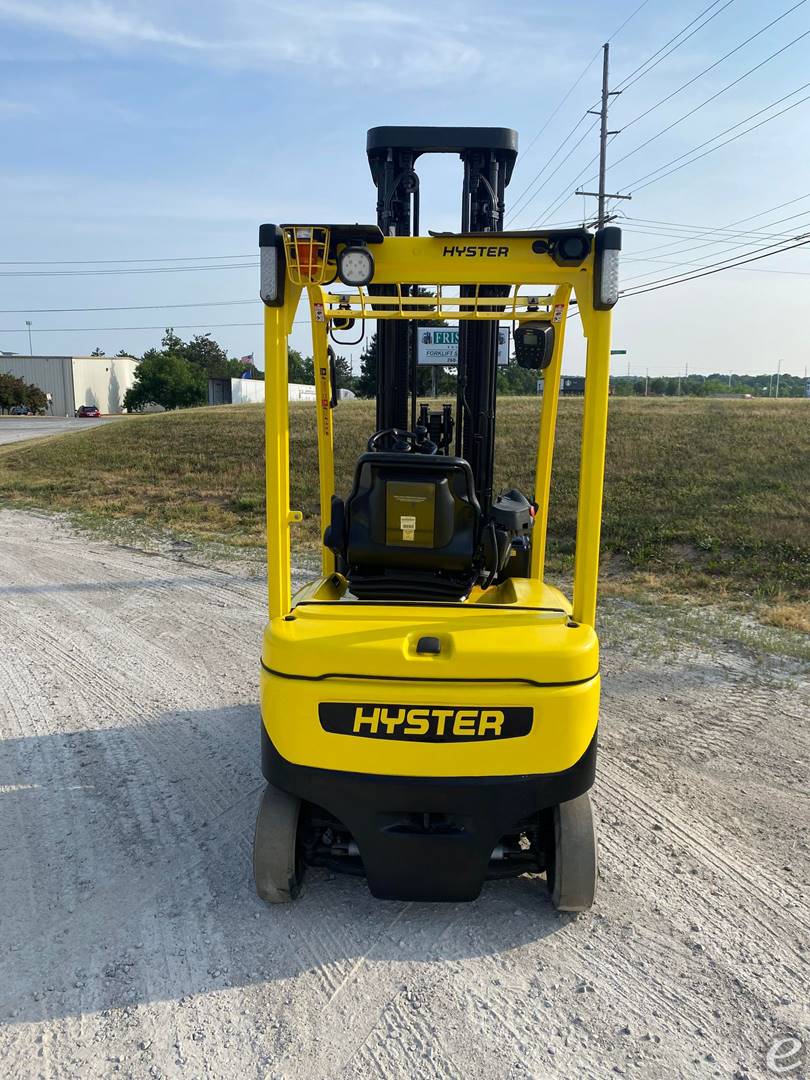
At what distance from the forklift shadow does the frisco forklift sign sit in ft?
9.67

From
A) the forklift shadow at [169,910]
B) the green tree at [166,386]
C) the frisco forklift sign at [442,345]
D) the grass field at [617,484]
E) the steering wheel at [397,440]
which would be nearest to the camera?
the forklift shadow at [169,910]

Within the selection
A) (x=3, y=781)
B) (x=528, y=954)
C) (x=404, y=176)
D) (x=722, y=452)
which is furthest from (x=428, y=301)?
(x=722, y=452)

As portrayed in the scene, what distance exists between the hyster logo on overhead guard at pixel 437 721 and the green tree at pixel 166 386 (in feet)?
250

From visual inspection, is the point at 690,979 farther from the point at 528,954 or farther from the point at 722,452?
the point at 722,452

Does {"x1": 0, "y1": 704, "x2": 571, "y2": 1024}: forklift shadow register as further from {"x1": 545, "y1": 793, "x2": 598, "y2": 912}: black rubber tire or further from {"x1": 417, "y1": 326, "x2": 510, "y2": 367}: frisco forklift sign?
{"x1": 417, "y1": 326, "x2": 510, "y2": 367}: frisco forklift sign

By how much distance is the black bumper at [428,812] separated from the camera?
314 cm

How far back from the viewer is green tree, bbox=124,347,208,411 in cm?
7631

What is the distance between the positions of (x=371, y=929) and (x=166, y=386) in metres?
78.1

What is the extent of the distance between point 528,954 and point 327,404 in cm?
299

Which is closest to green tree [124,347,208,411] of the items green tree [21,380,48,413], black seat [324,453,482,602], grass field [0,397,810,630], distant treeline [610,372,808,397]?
green tree [21,380,48,413]

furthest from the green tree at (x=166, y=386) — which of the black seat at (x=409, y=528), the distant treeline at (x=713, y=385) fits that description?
the black seat at (x=409, y=528)

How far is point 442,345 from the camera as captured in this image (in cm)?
532

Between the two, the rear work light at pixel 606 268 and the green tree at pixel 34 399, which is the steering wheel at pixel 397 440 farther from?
the green tree at pixel 34 399

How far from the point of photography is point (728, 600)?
841 cm
